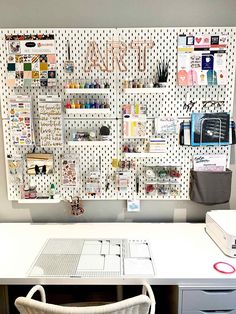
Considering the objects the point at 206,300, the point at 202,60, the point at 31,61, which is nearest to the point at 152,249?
the point at 206,300

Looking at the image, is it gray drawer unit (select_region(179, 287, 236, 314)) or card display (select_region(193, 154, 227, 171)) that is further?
card display (select_region(193, 154, 227, 171))

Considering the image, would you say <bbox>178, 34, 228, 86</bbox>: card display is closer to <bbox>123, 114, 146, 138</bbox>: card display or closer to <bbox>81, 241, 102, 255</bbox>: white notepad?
<bbox>123, 114, 146, 138</bbox>: card display

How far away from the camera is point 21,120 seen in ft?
6.43

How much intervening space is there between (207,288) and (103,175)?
962 mm

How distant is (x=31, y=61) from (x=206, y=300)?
67.7 inches

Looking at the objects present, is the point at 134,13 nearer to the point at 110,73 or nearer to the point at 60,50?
the point at 110,73


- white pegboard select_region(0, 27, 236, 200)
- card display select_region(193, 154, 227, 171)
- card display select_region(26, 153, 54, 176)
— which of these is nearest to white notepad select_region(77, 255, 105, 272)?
white pegboard select_region(0, 27, 236, 200)

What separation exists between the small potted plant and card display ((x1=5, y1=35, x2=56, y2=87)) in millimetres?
676

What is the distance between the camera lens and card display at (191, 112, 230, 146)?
1963 mm

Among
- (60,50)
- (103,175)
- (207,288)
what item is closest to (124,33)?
(60,50)

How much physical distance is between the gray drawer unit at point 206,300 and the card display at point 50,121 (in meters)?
1.18

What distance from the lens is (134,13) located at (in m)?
1.90

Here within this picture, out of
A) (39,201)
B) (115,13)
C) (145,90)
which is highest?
(115,13)

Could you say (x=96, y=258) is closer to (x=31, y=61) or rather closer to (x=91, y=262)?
(x=91, y=262)
